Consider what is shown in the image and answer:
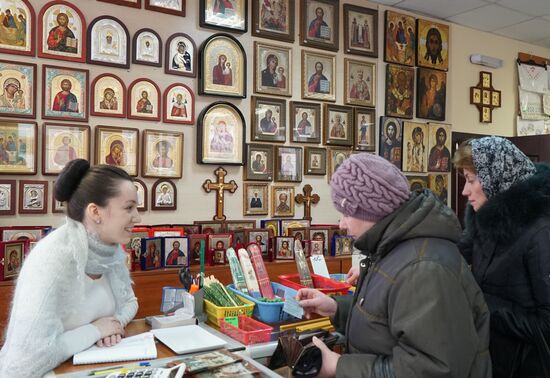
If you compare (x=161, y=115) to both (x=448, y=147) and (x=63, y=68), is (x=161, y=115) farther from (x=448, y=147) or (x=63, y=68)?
(x=448, y=147)

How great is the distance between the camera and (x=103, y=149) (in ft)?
11.8

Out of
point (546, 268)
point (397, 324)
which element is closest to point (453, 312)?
point (397, 324)

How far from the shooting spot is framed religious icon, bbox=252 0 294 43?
4219 millimetres

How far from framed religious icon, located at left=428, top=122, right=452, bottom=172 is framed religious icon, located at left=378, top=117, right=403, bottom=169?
0.44 meters

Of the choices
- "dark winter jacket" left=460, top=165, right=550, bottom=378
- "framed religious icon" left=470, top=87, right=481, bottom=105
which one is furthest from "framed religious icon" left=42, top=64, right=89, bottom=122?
"framed religious icon" left=470, top=87, right=481, bottom=105

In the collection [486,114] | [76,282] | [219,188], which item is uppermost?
[486,114]

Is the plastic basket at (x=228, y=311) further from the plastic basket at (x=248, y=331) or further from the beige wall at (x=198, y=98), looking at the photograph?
the beige wall at (x=198, y=98)

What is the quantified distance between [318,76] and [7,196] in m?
2.78

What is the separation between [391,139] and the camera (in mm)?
5016

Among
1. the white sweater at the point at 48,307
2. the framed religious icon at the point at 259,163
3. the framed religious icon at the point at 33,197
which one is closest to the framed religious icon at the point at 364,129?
the framed religious icon at the point at 259,163

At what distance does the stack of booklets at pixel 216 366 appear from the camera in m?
1.65

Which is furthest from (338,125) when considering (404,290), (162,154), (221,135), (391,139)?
(404,290)

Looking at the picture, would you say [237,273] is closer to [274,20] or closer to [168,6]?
[168,6]

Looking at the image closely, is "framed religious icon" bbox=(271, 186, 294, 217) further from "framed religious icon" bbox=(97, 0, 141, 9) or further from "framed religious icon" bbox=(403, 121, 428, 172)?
"framed religious icon" bbox=(97, 0, 141, 9)
